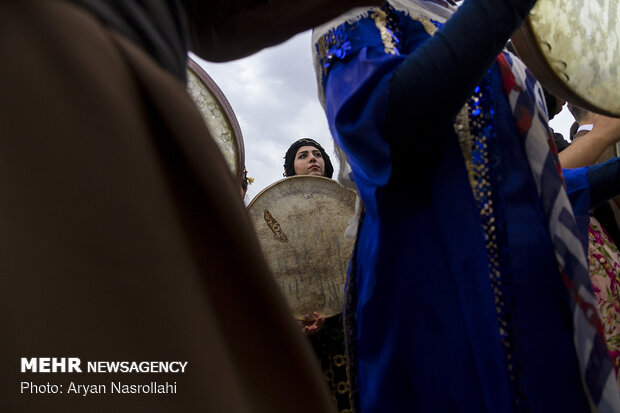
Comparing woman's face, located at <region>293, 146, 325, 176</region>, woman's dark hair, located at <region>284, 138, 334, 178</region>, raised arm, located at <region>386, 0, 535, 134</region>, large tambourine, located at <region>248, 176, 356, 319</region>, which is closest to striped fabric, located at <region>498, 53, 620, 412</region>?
raised arm, located at <region>386, 0, 535, 134</region>

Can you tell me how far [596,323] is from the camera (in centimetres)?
76

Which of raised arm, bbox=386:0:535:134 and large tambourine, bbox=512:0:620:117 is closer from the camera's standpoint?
raised arm, bbox=386:0:535:134

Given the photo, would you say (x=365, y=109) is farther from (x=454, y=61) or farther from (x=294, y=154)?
(x=294, y=154)

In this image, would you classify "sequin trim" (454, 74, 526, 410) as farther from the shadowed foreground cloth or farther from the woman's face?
the woman's face

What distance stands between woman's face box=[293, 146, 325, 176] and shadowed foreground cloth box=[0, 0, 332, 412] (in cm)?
295

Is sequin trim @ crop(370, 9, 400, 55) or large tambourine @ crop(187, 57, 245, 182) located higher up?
large tambourine @ crop(187, 57, 245, 182)

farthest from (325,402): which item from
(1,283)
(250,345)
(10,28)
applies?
(10,28)

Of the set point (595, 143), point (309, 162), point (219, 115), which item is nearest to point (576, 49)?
point (595, 143)

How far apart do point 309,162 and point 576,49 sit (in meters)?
2.42

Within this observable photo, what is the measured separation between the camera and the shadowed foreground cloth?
1.04ft

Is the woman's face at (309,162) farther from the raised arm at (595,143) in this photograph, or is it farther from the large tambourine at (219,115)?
the raised arm at (595,143)

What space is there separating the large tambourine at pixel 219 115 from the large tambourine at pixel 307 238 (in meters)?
0.36

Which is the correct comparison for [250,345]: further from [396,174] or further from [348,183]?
[348,183]

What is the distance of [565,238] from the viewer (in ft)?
2.62
